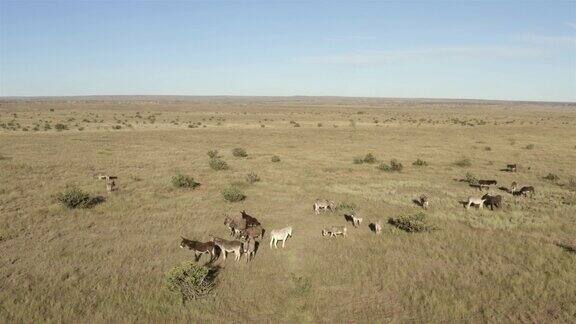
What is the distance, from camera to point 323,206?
850 inches

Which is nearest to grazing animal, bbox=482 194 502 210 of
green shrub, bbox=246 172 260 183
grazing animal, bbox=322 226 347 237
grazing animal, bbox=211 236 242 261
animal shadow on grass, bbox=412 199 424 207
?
animal shadow on grass, bbox=412 199 424 207

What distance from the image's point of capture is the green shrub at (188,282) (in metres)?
12.3

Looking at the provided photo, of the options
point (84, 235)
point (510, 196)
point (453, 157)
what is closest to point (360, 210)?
point (510, 196)

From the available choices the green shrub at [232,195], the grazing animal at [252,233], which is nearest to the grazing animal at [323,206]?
the green shrub at [232,195]

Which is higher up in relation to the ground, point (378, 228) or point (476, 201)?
point (476, 201)

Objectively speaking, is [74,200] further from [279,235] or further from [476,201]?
[476,201]

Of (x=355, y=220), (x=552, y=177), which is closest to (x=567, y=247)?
(x=355, y=220)

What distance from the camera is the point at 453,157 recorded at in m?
42.9

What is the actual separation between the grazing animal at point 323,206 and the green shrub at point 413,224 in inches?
151

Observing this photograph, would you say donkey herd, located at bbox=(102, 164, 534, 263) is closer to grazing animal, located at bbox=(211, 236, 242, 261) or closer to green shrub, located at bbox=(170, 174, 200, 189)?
grazing animal, located at bbox=(211, 236, 242, 261)

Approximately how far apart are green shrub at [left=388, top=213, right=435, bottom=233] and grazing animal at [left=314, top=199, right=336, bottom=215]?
3.83 meters

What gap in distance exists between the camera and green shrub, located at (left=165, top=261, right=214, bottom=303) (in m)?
12.3

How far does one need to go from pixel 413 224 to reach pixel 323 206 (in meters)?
5.06

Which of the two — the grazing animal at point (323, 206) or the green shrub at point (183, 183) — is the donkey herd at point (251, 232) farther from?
the green shrub at point (183, 183)
